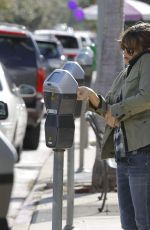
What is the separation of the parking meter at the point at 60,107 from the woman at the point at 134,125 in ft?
0.27

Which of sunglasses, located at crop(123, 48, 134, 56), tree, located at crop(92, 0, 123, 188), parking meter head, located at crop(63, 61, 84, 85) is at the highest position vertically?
sunglasses, located at crop(123, 48, 134, 56)

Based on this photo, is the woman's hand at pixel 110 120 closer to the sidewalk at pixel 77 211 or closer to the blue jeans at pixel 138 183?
the blue jeans at pixel 138 183

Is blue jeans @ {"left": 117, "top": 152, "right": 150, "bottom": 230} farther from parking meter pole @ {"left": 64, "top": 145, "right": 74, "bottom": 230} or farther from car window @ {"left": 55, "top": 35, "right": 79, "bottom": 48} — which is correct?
car window @ {"left": 55, "top": 35, "right": 79, "bottom": 48}

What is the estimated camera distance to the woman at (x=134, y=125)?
554cm

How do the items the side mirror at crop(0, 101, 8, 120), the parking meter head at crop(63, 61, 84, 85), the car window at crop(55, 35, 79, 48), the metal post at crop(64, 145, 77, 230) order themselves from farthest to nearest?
the car window at crop(55, 35, 79, 48) → the metal post at crop(64, 145, 77, 230) → the side mirror at crop(0, 101, 8, 120) → the parking meter head at crop(63, 61, 84, 85)

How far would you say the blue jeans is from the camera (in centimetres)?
553

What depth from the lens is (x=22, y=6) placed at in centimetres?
5978

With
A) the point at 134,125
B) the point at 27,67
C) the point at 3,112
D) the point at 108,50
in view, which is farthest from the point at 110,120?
the point at 27,67

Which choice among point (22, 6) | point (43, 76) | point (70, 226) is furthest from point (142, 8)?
point (22, 6)

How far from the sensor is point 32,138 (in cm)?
1466

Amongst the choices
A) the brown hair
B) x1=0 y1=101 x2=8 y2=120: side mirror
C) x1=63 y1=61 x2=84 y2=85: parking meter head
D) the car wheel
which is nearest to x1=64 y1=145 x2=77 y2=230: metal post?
x1=0 y1=101 x2=8 y2=120: side mirror

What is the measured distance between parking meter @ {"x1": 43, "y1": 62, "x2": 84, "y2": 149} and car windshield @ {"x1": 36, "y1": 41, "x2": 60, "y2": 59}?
57.6ft

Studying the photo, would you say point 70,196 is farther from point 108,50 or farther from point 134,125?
point 108,50

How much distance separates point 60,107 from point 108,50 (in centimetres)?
436
